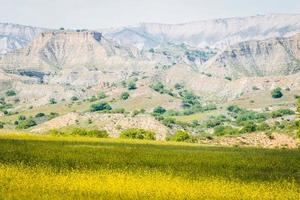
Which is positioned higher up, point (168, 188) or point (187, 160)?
point (168, 188)

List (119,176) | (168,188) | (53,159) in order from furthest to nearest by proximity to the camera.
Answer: (53,159) < (119,176) < (168,188)

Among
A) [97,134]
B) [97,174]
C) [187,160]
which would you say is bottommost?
[97,134]

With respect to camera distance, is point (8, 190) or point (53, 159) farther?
point (53, 159)

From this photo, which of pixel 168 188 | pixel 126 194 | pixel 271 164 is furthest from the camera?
pixel 271 164

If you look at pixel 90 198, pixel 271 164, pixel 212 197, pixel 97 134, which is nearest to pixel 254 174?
pixel 271 164

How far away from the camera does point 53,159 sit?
57.4m

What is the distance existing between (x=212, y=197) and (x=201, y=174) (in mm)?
12917

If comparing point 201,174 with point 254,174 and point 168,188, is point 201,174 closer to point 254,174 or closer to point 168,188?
point 254,174

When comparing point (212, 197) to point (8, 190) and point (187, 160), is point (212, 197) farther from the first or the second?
point (187, 160)

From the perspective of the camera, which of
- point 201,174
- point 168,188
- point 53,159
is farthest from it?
point 53,159

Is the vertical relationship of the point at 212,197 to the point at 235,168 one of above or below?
above

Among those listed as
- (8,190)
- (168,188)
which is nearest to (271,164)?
(168,188)

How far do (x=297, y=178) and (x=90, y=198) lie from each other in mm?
22669

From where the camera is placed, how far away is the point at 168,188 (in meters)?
38.2
